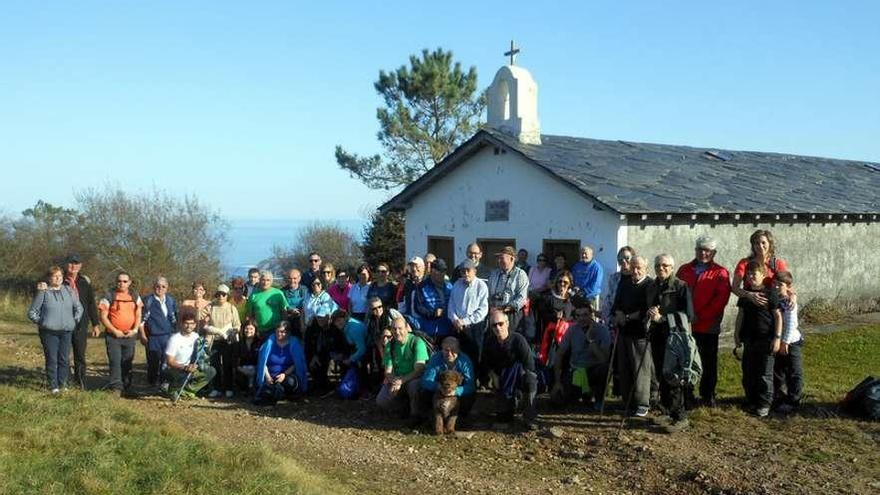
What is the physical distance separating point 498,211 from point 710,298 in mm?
7174

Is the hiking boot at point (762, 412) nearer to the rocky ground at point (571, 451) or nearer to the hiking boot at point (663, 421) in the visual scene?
the rocky ground at point (571, 451)

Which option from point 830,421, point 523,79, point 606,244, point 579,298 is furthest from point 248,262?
point 830,421

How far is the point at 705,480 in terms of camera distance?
249 inches

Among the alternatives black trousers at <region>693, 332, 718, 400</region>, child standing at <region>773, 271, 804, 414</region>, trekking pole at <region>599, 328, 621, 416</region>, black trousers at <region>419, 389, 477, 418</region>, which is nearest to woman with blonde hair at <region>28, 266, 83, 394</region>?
black trousers at <region>419, 389, 477, 418</region>

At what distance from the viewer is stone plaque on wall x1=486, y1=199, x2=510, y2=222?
15.0m

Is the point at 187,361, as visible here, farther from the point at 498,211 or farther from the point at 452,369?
the point at 498,211

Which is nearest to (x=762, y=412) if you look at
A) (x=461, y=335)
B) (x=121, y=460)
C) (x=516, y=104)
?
(x=461, y=335)

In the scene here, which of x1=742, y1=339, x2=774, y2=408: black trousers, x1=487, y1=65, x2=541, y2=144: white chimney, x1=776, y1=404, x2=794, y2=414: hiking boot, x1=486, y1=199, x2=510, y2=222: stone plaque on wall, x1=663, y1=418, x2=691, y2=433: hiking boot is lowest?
x1=663, y1=418, x2=691, y2=433: hiking boot

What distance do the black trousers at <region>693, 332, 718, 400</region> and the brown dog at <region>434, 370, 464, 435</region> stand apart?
246 centimetres

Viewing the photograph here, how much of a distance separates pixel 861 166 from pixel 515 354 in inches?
728

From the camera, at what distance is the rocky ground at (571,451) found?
637 centimetres

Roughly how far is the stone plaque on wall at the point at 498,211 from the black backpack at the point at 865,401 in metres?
7.65

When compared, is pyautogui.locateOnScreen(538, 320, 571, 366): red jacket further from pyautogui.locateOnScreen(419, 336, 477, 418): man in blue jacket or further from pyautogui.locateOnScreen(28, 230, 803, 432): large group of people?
pyautogui.locateOnScreen(419, 336, 477, 418): man in blue jacket

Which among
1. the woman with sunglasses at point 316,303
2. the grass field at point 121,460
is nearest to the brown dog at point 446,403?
the grass field at point 121,460
